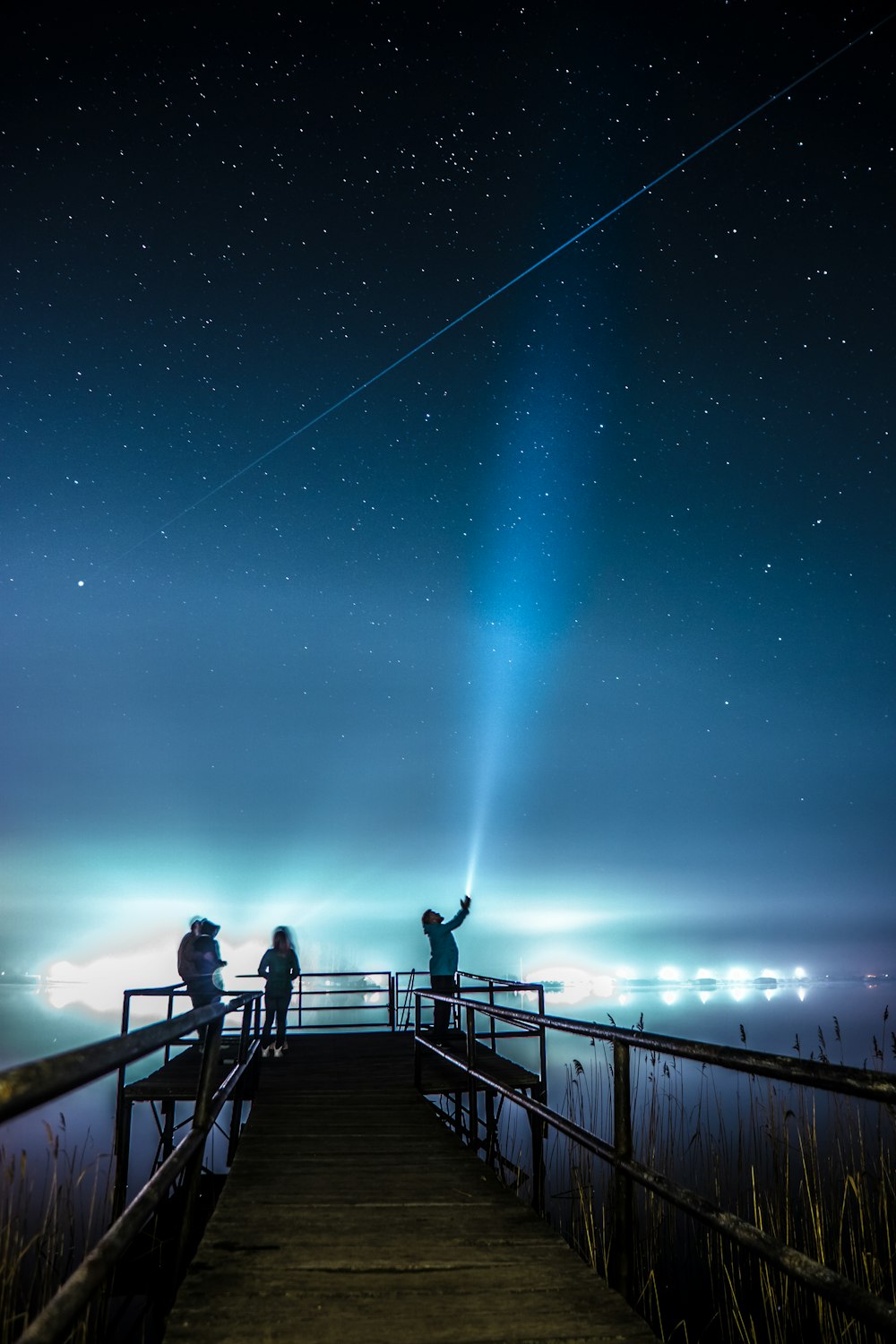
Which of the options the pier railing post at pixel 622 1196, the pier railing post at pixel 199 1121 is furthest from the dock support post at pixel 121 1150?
the pier railing post at pixel 622 1196

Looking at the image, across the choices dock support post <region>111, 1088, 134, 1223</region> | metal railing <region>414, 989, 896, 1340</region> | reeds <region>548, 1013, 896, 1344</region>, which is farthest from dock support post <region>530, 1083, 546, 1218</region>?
dock support post <region>111, 1088, 134, 1223</region>

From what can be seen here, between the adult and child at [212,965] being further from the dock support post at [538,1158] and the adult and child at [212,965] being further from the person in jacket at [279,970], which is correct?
the dock support post at [538,1158]

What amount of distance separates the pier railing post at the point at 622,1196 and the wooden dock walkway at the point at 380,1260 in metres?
0.08

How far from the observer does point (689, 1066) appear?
35.6 meters

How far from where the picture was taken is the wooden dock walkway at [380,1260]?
9.11 feet

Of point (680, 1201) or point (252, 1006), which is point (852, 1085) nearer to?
point (680, 1201)

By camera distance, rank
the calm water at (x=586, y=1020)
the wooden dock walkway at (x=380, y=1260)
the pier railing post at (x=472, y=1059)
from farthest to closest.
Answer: the calm water at (x=586, y=1020) < the pier railing post at (x=472, y=1059) < the wooden dock walkway at (x=380, y=1260)

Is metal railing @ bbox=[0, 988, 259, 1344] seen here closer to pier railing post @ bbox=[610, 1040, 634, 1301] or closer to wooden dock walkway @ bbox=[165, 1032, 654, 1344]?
wooden dock walkway @ bbox=[165, 1032, 654, 1344]

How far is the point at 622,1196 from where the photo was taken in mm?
3062

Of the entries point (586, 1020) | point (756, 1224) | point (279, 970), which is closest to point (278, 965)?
point (279, 970)

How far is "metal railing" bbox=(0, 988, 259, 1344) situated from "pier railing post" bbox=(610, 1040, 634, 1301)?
1.59 m

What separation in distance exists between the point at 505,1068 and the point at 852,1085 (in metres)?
Result: 8.53

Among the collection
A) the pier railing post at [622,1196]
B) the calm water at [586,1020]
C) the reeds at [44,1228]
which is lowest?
the calm water at [586,1020]

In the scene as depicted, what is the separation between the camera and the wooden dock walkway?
2777 mm
